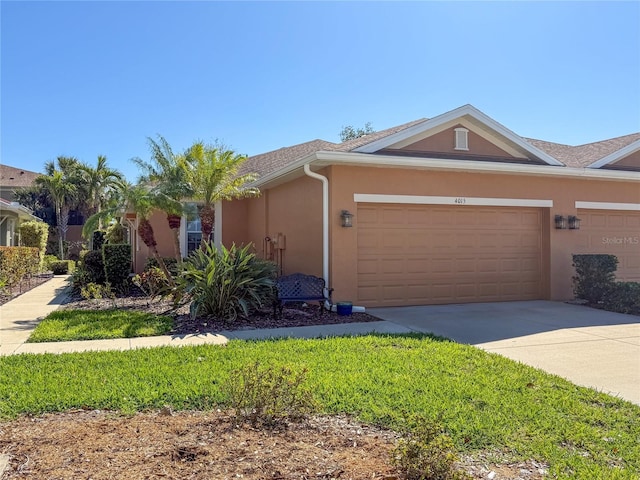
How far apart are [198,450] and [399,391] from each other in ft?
7.18

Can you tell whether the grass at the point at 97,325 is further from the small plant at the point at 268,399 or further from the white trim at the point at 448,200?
the white trim at the point at 448,200

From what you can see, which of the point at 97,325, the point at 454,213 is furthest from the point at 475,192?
the point at 97,325

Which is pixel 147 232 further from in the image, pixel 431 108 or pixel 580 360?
pixel 431 108

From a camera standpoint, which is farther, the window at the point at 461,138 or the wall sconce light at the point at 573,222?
the wall sconce light at the point at 573,222

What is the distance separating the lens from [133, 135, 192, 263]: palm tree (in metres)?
10.9

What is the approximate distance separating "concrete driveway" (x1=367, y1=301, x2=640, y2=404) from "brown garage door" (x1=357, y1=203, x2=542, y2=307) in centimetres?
46

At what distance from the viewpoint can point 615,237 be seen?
42.0 ft

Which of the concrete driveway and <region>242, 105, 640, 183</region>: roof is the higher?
<region>242, 105, 640, 183</region>: roof

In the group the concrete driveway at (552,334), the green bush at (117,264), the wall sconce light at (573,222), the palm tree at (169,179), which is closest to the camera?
the concrete driveway at (552,334)

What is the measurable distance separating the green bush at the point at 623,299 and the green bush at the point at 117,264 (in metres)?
11.9

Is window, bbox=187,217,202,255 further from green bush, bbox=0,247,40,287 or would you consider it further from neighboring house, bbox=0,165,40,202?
neighboring house, bbox=0,165,40,202

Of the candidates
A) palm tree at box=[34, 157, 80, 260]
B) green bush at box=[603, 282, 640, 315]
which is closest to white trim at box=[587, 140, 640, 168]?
green bush at box=[603, 282, 640, 315]

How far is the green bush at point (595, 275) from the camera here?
10828 millimetres

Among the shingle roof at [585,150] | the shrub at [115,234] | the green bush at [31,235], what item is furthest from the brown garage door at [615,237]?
the green bush at [31,235]
